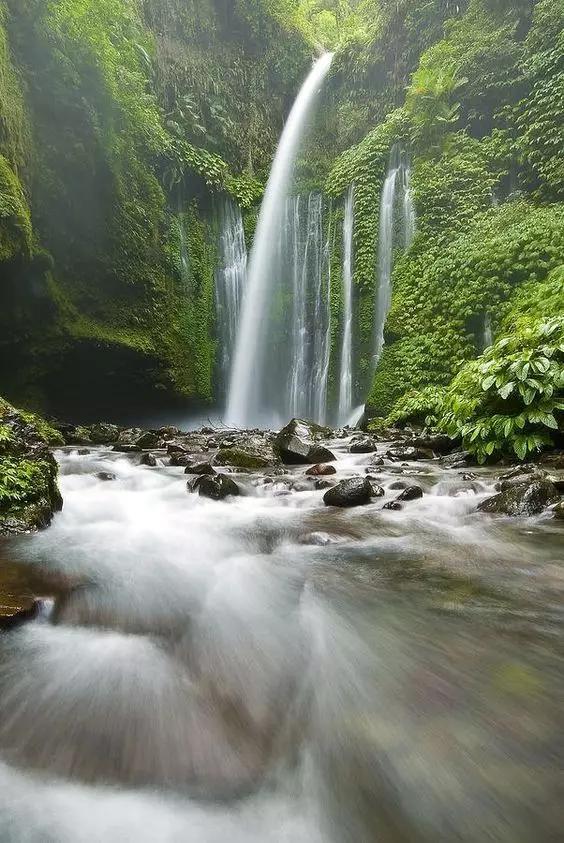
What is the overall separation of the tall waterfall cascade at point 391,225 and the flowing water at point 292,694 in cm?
1042

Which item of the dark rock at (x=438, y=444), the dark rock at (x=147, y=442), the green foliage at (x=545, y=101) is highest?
the green foliage at (x=545, y=101)

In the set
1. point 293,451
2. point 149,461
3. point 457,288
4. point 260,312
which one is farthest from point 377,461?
point 260,312

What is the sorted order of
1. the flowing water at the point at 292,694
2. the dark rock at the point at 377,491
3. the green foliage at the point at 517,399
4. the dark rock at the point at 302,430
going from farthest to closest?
1. the dark rock at the point at 302,430
2. the green foliage at the point at 517,399
3. the dark rock at the point at 377,491
4. the flowing water at the point at 292,694

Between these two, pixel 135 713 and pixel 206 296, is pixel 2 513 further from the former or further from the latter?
pixel 206 296

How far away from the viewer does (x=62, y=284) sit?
11625 mm

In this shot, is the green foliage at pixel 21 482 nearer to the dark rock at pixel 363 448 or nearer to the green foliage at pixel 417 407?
the dark rock at pixel 363 448

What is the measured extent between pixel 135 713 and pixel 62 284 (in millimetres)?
12176

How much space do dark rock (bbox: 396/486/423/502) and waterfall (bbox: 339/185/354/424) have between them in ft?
28.8

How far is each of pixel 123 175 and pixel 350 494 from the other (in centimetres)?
1226

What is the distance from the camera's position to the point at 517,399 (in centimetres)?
578

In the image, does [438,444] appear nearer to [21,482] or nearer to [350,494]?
[350,494]

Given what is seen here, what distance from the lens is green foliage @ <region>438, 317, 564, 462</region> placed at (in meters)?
5.43

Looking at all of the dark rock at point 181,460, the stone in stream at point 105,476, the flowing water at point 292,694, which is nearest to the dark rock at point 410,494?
the flowing water at point 292,694

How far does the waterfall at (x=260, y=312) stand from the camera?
15180 mm
